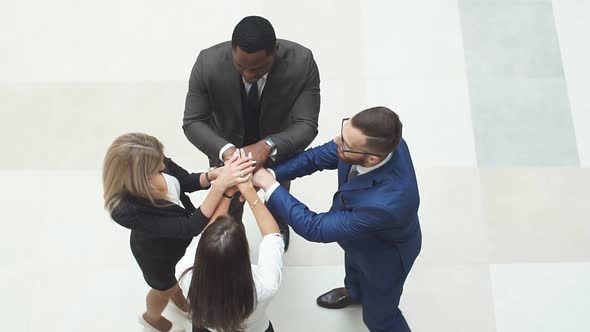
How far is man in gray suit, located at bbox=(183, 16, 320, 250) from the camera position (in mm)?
2428

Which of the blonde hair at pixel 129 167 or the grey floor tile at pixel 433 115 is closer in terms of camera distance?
the blonde hair at pixel 129 167

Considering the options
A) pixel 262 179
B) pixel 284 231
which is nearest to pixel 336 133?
pixel 284 231

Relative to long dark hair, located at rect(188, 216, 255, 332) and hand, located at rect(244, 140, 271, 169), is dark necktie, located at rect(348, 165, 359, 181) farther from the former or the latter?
long dark hair, located at rect(188, 216, 255, 332)

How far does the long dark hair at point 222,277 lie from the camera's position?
176cm

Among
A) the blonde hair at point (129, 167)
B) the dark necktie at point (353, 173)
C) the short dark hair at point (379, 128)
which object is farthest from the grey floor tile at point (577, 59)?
the blonde hair at point (129, 167)

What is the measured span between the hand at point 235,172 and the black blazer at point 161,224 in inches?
6.5

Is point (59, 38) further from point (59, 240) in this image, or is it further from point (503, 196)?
point (503, 196)

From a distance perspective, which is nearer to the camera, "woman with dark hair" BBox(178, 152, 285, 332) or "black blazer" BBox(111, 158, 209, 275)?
"woman with dark hair" BBox(178, 152, 285, 332)

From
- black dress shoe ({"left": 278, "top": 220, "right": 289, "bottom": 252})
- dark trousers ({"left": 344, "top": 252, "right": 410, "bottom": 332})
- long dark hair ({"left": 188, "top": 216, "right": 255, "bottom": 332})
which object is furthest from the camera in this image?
black dress shoe ({"left": 278, "top": 220, "right": 289, "bottom": 252})

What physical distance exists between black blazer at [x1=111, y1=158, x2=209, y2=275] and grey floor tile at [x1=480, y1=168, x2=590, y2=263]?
2.13 meters

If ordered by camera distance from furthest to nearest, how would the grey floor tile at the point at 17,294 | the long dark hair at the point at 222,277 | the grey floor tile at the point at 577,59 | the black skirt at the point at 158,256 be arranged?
the grey floor tile at the point at 577,59 → the grey floor tile at the point at 17,294 → the black skirt at the point at 158,256 → the long dark hair at the point at 222,277

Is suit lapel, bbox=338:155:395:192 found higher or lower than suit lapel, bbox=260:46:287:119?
lower

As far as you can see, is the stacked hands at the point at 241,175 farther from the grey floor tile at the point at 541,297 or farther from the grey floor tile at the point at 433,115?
the grey floor tile at the point at 541,297

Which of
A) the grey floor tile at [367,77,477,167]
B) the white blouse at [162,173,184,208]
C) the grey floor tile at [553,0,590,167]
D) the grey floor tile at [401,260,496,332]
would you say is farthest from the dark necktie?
the grey floor tile at [553,0,590,167]
